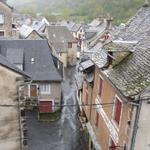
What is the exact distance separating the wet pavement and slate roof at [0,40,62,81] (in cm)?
451

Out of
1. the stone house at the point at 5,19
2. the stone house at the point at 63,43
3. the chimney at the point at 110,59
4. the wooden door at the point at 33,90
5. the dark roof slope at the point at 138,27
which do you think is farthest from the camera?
the stone house at the point at 63,43

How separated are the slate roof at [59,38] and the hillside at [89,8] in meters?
46.4

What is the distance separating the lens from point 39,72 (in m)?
32.4

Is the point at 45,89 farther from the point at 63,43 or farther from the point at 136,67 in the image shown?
the point at 63,43

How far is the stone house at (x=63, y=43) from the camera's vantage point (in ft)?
179

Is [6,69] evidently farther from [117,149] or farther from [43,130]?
[43,130]

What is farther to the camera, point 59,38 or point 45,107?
point 59,38

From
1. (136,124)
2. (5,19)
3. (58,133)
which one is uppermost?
(5,19)

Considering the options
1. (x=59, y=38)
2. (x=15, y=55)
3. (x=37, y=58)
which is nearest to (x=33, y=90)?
(x=37, y=58)

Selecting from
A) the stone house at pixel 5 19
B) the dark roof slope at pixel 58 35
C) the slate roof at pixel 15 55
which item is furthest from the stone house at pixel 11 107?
the dark roof slope at pixel 58 35

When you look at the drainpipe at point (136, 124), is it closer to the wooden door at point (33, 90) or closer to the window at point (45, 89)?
the window at point (45, 89)

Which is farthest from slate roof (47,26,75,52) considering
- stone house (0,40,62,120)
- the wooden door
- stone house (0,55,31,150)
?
stone house (0,55,31,150)

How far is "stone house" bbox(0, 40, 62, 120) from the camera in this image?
3212 cm

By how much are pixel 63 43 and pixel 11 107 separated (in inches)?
1594
